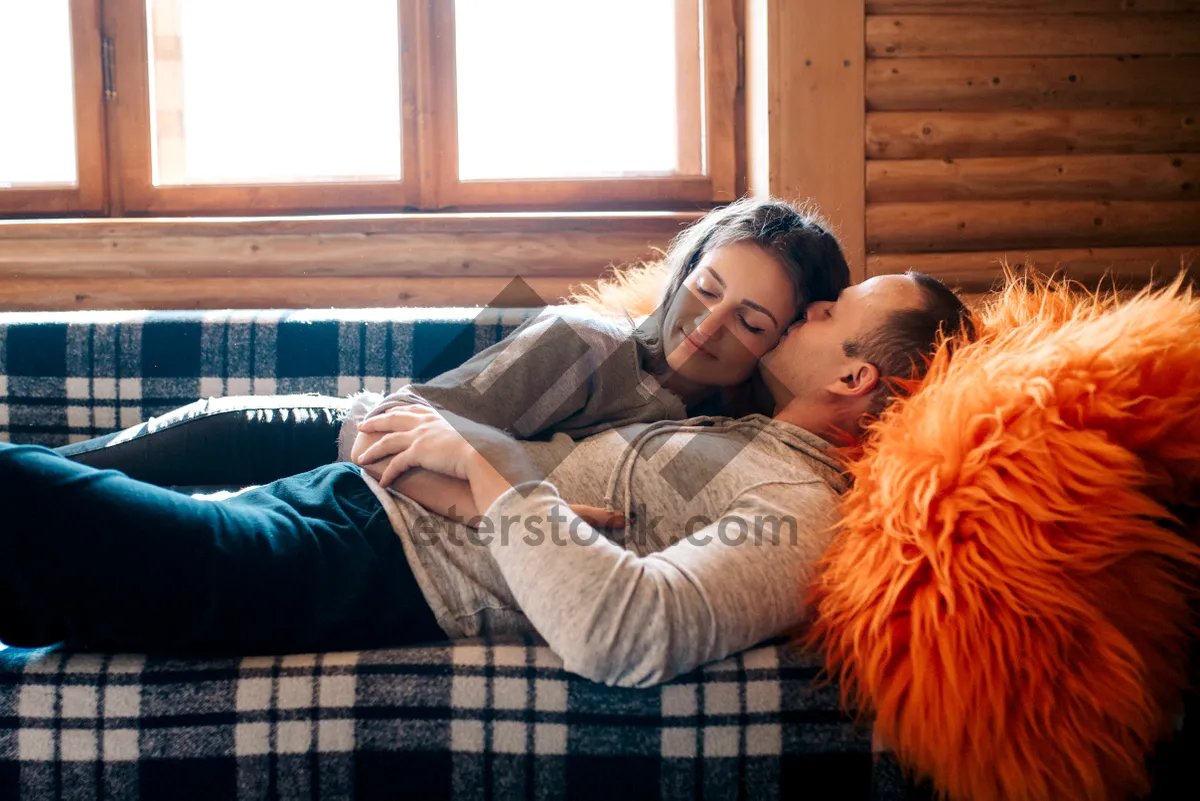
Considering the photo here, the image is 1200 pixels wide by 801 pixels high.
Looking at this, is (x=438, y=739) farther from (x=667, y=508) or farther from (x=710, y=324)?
(x=710, y=324)

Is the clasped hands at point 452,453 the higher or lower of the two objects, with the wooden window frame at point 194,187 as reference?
lower

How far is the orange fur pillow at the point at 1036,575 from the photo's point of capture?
888 millimetres

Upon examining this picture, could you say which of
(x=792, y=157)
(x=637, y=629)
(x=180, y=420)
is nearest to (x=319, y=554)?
(x=637, y=629)

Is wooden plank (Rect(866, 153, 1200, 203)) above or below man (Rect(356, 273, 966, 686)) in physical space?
above

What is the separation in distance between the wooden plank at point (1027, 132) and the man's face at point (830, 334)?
101 centimetres

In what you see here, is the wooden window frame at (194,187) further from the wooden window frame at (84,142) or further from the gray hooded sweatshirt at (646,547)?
the gray hooded sweatshirt at (646,547)

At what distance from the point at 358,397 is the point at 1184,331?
119 centimetres

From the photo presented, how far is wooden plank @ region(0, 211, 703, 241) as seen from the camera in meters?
2.19

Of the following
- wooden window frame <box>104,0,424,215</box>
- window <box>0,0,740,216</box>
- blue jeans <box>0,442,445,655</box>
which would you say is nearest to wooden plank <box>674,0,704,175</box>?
window <box>0,0,740,216</box>

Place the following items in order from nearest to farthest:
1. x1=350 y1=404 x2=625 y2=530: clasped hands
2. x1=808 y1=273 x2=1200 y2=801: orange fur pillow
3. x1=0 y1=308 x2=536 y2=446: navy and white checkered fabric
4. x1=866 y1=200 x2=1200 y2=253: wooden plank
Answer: x1=808 y1=273 x2=1200 y2=801: orange fur pillow < x1=350 y1=404 x2=625 y2=530: clasped hands < x1=0 y1=308 x2=536 y2=446: navy and white checkered fabric < x1=866 y1=200 x2=1200 y2=253: wooden plank

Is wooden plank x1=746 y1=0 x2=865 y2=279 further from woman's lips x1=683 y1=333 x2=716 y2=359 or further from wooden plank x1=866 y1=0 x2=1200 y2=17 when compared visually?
woman's lips x1=683 y1=333 x2=716 y2=359

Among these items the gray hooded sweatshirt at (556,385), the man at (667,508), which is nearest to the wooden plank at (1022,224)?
the man at (667,508)

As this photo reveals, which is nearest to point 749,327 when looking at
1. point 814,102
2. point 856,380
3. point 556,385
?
point 856,380

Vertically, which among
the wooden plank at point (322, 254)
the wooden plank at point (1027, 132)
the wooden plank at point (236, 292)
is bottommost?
the wooden plank at point (236, 292)
